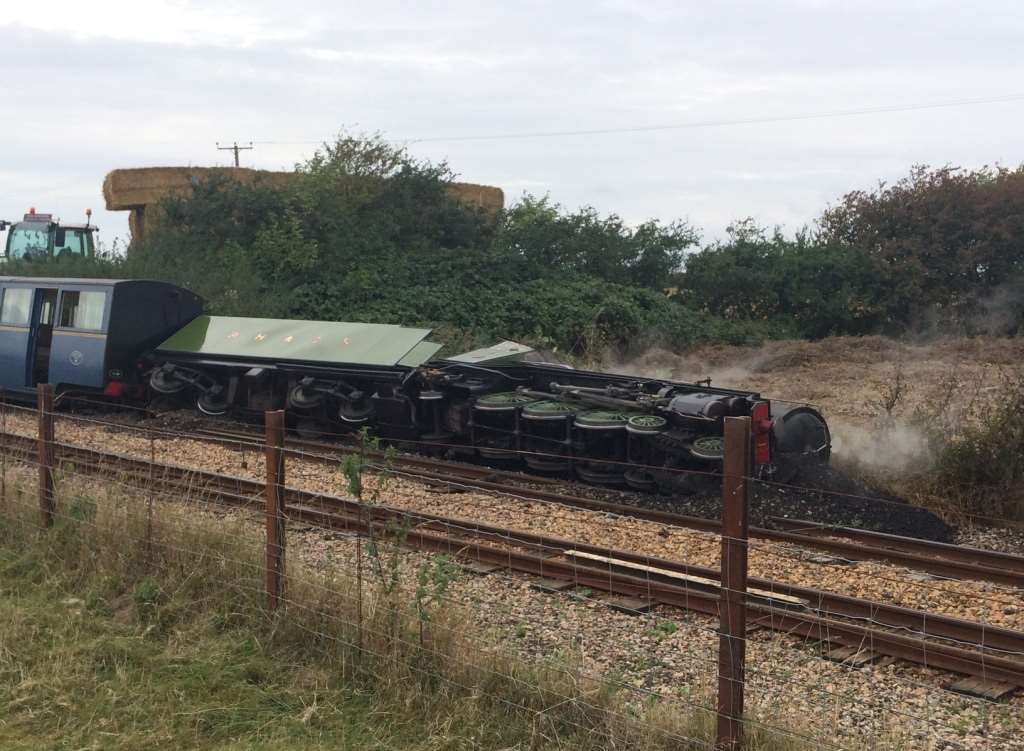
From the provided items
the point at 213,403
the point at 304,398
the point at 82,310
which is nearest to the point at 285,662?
the point at 304,398

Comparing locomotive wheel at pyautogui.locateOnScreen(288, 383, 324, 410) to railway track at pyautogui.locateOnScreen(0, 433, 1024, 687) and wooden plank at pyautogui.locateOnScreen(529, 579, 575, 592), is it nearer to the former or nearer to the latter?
railway track at pyautogui.locateOnScreen(0, 433, 1024, 687)

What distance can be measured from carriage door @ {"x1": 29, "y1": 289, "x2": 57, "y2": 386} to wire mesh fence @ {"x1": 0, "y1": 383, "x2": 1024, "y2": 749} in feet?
28.5

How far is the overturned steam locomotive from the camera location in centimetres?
1166

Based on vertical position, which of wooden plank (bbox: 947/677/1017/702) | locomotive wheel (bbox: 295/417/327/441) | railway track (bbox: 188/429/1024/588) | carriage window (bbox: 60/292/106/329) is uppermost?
carriage window (bbox: 60/292/106/329)

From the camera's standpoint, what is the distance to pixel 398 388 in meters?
14.1

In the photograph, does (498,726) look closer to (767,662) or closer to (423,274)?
(767,662)

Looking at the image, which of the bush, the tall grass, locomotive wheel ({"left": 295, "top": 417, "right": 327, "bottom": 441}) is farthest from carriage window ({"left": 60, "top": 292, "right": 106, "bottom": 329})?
the bush

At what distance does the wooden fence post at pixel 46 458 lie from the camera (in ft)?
27.6

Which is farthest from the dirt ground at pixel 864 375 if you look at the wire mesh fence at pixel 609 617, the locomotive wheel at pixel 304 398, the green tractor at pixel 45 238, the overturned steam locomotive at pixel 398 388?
the green tractor at pixel 45 238

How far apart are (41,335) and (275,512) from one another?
42.8ft

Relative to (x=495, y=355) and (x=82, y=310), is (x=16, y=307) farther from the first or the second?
(x=495, y=355)

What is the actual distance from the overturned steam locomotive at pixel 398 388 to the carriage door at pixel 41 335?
0.02 metres

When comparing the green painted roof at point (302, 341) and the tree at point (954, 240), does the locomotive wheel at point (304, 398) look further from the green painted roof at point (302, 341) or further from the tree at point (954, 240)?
the tree at point (954, 240)

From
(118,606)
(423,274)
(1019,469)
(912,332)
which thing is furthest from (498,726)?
(912,332)
